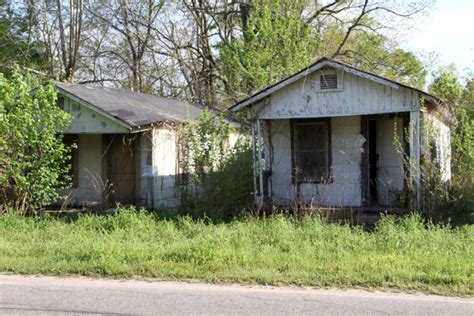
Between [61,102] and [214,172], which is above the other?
[61,102]

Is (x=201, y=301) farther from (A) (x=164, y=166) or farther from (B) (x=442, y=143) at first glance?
(B) (x=442, y=143)

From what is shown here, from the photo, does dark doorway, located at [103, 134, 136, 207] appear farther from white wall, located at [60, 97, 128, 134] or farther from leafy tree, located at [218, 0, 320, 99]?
leafy tree, located at [218, 0, 320, 99]

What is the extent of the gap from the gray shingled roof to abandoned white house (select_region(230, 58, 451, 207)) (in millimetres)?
2606

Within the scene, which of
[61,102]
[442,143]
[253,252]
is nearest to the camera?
[253,252]

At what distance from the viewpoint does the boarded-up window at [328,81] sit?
12148 millimetres

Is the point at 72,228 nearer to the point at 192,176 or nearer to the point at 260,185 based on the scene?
the point at 192,176

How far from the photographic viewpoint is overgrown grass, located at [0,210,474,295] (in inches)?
275

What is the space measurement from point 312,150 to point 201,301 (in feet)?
26.3

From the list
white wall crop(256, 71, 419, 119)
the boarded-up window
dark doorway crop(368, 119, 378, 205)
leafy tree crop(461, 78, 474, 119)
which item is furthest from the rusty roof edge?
leafy tree crop(461, 78, 474, 119)

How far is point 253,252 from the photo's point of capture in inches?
331

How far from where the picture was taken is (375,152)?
13.6 metres

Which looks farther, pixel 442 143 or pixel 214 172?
pixel 442 143

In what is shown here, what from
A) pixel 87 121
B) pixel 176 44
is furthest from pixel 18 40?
pixel 87 121

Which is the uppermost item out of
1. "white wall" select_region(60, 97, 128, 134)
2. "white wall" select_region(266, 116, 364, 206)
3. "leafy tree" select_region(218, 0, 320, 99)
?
"leafy tree" select_region(218, 0, 320, 99)
